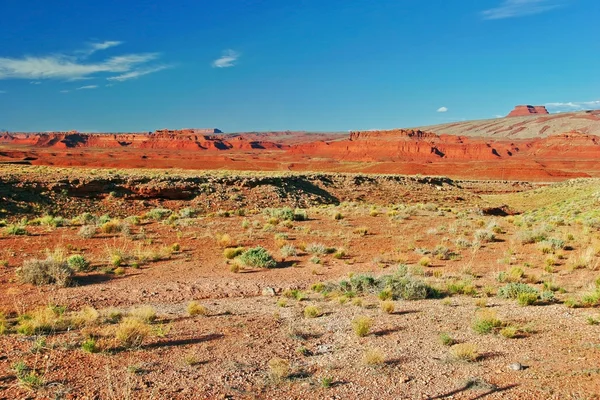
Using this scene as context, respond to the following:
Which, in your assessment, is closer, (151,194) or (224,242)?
(224,242)

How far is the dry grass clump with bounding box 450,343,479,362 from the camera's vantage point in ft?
19.5

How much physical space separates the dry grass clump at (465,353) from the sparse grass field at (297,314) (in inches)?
1.1

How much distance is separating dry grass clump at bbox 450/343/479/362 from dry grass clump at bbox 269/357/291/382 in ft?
7.32

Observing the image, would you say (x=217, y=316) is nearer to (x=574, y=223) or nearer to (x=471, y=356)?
(x=471, y=356)

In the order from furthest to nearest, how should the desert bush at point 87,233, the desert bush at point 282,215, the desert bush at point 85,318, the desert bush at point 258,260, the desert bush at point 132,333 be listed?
the desert bush at point 282,215
the desert bush at point 87,233
the desert bush at point 258,260
the desert bush at point 85,318
the desert bush at point 132,333

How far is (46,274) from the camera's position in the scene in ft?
32.7

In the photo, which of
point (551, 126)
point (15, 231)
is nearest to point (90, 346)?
point (15, 231)

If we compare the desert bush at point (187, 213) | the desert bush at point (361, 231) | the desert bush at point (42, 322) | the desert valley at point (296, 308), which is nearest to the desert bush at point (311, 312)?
the desert valley at point (296, 308)

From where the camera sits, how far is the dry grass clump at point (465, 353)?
19.5 feet

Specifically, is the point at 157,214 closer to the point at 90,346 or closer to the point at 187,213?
the point at 187,213

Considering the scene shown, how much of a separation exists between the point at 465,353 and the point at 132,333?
457 centimetres

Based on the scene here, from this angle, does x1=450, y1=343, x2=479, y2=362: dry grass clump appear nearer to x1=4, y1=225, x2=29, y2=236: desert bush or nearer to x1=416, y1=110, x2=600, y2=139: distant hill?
x1=4, y1=225, x2=29, y2=236: desert bush

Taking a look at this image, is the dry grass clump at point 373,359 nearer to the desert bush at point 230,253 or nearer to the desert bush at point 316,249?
the desert bush at point 230,253

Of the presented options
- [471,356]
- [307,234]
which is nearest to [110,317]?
[471,356]
